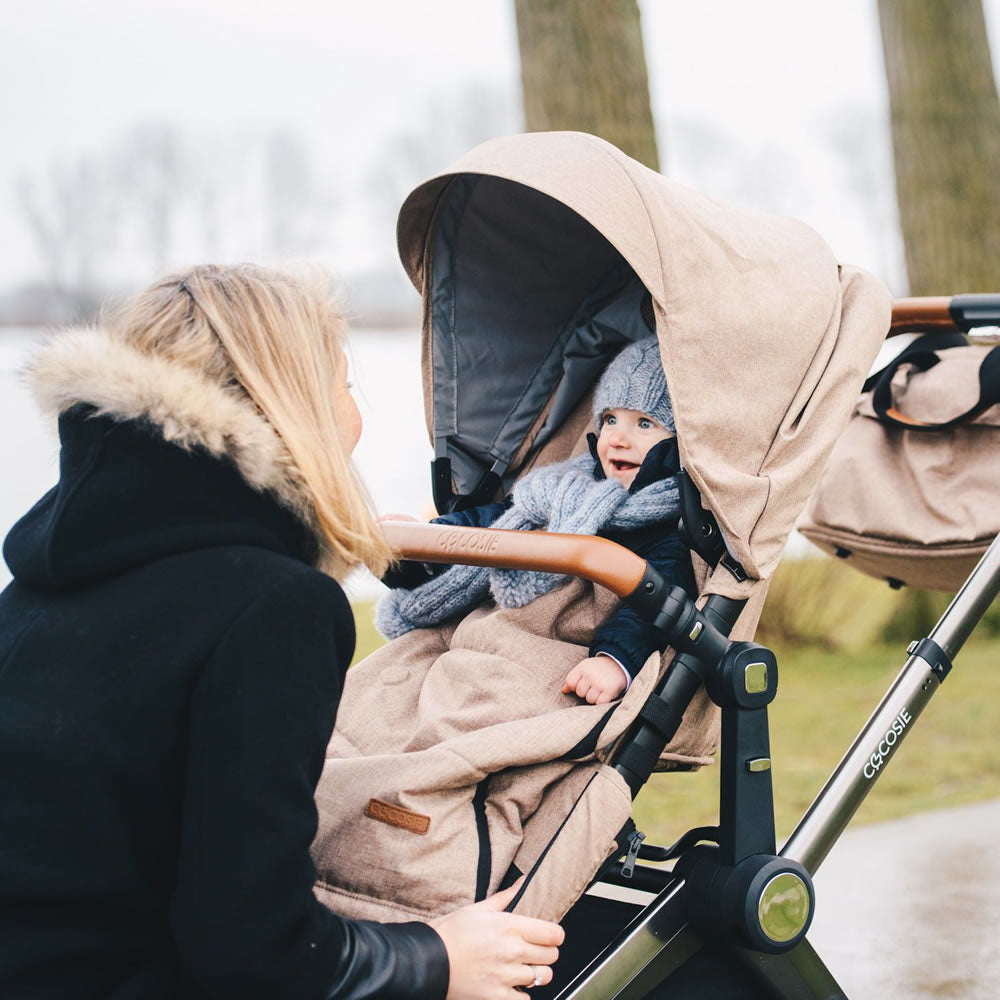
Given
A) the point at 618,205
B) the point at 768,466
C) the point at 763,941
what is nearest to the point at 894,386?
the point at 768,466

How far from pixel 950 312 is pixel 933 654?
0.82 m

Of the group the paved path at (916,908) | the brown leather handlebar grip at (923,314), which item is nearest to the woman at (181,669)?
the brown leather handlebar grip at (923,314)

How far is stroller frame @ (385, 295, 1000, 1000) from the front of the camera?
6.92 feet

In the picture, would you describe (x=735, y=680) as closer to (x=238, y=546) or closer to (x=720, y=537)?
(x=720, y=537)

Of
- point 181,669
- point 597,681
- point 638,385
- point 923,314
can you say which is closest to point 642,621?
point 597,681

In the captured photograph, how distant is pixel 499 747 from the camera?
2055 mm

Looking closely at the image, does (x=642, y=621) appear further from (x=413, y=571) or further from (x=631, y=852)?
(x=413, y=571)

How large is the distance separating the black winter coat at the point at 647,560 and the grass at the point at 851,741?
7.87 feet

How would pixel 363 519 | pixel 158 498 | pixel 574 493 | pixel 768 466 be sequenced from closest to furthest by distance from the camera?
pixel 158 498
pixel 363 519
pixel 768 466
pixel 574 493

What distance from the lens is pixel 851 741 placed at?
568cm

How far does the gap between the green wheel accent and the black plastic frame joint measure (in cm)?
61

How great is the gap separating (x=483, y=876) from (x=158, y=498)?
85 centimetres

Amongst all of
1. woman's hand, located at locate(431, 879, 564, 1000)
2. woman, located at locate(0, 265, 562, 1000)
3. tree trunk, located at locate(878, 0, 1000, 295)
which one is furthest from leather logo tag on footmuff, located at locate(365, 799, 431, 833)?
tree trunk, located at locate(878, 0, 1000, 295)

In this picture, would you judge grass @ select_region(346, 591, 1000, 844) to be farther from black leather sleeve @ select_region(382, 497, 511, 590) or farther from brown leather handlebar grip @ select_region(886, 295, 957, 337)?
brown leather handlebar grip @ select_region(886, 295, 957, 337)
